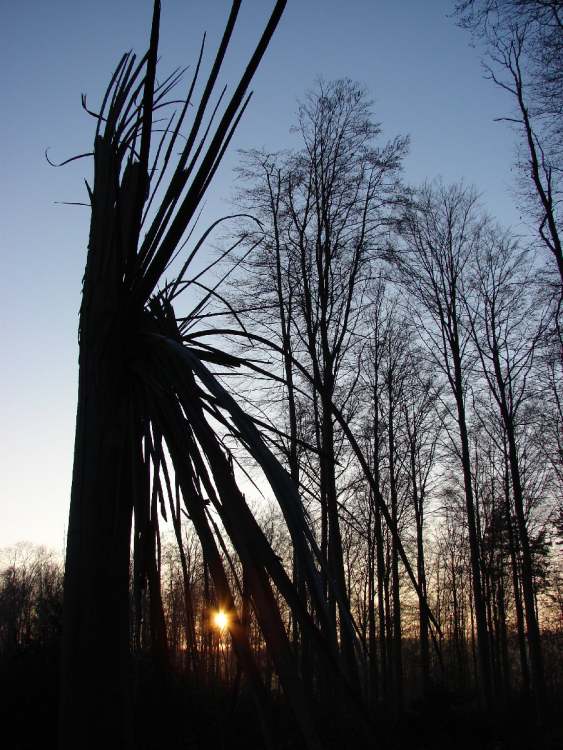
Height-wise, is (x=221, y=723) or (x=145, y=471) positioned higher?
(x=145, y=471)

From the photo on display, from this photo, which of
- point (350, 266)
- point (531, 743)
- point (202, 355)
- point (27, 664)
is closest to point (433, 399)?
point (350, 266)

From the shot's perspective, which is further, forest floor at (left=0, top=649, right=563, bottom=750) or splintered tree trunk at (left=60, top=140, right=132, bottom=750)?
forest floor at (left=0, top=649, right=563, bottom=750)

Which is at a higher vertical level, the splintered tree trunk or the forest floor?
the splintered tree trunk

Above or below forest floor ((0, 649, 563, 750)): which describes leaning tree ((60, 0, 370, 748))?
above

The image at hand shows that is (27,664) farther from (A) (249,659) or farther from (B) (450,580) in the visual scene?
(B) (450,580)

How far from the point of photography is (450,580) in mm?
29734

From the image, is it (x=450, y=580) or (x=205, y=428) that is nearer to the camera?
(x=205, y=428)

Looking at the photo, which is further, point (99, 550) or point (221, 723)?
point (99, 550)

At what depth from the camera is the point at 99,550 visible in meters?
0.88

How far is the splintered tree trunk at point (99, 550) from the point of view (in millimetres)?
798

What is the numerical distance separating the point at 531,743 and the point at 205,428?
1162 cm

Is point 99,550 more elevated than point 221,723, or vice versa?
point 99,550

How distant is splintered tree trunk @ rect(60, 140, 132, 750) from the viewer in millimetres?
798

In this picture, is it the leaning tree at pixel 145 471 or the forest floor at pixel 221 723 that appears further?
the forest floor at pixel 221 723
